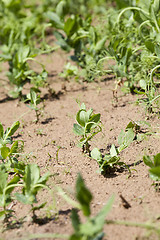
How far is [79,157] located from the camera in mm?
2064

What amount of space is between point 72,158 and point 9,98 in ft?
3.90

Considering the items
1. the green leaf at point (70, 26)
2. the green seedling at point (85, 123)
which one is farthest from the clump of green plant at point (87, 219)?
the green leaf at point (70, 26)

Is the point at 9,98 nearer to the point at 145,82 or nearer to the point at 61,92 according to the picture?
the point at 61,92

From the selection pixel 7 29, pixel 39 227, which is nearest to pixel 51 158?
pixel 39 227

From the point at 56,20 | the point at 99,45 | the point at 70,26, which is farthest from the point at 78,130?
the point at 56,20

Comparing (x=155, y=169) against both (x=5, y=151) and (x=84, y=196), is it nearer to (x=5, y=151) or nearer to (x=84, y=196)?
(x=84, y=196)

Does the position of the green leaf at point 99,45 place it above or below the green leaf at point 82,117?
above

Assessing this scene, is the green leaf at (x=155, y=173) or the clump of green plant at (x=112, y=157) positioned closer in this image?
the green leaf at (x=155, y=173)

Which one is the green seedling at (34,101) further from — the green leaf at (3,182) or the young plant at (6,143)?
the green leaf at (3,182)

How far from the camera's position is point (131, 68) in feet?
8.70

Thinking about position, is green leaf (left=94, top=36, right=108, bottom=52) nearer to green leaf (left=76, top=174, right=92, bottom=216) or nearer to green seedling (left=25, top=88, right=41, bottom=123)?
green seedling (left=25, top=88, right=41, bottom=123)

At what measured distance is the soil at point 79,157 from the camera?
1.55 meters

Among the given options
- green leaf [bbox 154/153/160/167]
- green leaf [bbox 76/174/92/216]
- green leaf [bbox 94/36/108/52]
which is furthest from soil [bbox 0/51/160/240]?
green leaf [bbox 94/36/108/52]

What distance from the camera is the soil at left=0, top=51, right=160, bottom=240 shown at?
1.55 metres
